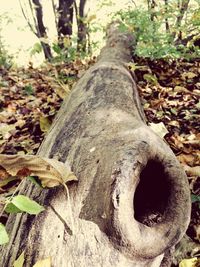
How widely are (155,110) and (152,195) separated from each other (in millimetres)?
1851

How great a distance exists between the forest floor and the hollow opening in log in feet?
1.40

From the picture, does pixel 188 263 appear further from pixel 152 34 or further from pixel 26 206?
pixel 152 34

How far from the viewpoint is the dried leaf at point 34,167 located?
3.51 feet

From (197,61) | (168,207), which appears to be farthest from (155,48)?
(168,207)

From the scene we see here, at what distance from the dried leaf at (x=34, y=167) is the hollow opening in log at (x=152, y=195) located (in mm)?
286

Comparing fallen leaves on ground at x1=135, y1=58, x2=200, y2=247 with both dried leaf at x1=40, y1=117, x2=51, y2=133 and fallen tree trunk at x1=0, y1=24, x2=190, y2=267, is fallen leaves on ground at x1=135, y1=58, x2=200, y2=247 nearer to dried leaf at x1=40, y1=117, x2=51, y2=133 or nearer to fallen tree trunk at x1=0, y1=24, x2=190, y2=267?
fallen tree trunk at x1=0, y1=24, x2=190, y2=267

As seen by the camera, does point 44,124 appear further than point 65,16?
No

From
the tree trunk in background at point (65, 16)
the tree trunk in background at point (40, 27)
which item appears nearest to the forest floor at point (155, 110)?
the tree trunk in background at point (65, 16)

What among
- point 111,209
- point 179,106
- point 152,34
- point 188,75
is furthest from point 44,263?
point 152,34

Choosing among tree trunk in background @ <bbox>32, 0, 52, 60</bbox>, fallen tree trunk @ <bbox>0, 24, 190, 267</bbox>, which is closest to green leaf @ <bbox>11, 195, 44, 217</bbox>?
fallen tree trunk @ <bbox>0, 24, 190, 267</bbox>

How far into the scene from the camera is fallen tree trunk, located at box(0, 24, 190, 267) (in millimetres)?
968

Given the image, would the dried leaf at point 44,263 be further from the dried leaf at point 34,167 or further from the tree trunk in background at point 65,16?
the tree trunk in background at point 65,16

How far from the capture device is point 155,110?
3.00m

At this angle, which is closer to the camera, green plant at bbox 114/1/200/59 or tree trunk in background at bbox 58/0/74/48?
green plant at bbox 114/1/200/59
